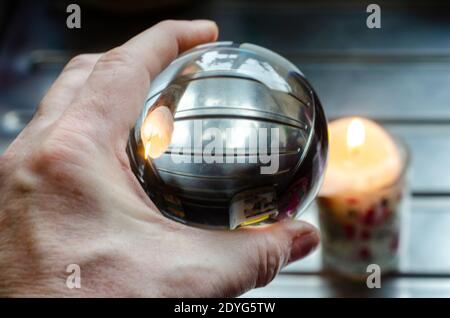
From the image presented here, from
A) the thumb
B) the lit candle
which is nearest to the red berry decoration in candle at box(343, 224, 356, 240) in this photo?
the lit candle

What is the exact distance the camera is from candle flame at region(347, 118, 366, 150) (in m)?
0.51

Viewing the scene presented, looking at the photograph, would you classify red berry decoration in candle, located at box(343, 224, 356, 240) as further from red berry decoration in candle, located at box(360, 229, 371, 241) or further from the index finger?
the index finger

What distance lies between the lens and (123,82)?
0.38 metres

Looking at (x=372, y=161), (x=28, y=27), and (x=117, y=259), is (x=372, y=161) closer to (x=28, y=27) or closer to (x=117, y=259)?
(x=117, y=259)

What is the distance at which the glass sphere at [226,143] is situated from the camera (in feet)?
1.03

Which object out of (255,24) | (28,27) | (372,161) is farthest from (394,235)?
(28,27)

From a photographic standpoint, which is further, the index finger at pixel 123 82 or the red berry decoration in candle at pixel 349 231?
the red berry decoration in candle at pixel 349 231

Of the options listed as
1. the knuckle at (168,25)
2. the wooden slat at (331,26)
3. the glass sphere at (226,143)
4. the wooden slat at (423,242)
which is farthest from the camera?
the wooden slat at (331,26)

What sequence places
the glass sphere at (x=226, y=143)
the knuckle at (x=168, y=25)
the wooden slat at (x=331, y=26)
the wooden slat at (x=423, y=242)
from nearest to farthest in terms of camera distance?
the glass sphere at (x=226, y=143) → the knuckle at (x=168, y=25) → the wooden slat at (x=423, y=242) → the wooden slat at (x=331, y=26)

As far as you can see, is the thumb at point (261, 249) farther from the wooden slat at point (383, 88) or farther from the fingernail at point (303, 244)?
the wooden slat at point (383, 88)

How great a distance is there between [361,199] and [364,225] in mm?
20

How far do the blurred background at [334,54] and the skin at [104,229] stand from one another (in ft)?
0.65

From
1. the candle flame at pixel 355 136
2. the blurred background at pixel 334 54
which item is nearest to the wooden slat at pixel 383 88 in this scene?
the blurred background at pixel 334 54
